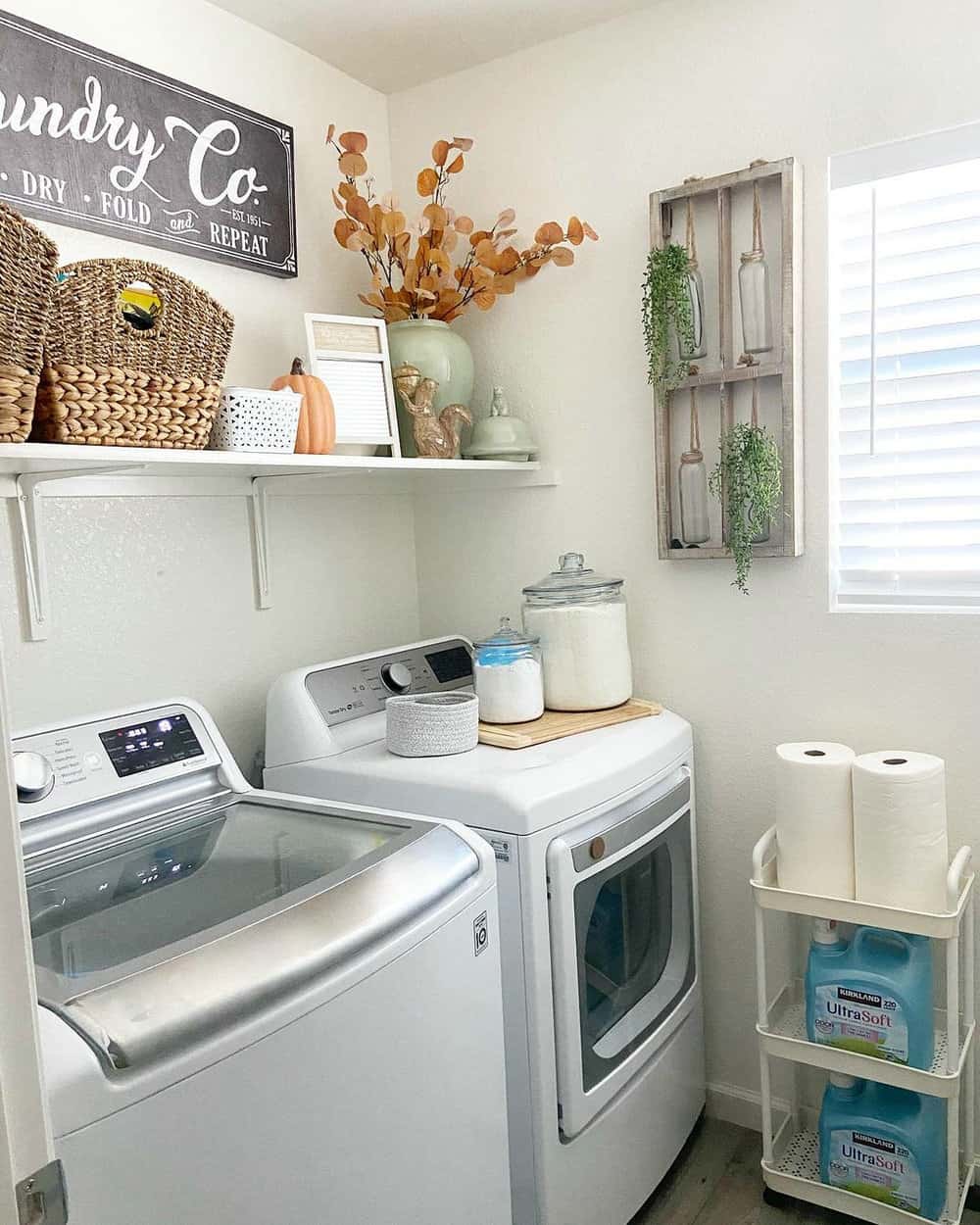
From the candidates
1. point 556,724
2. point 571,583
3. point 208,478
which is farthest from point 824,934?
point 208,478

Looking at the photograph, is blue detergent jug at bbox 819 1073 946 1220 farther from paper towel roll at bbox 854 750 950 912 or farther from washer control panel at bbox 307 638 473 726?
washer control panel at bbox 307 638 473 726

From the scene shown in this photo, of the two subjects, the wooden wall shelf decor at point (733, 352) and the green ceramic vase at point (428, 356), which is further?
the green ceramic vase at point (428, 356)

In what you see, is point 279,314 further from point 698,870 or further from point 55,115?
point 698,870

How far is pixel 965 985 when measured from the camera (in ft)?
6.41

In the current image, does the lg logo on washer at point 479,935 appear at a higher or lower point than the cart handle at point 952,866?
higher

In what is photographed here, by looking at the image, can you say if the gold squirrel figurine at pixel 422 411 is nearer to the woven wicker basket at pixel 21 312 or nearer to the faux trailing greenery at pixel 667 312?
the faux trailing greenery at pixel 667 312

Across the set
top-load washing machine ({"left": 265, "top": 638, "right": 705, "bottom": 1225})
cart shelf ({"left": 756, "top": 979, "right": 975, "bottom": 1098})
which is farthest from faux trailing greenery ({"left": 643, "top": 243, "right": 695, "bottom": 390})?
cart shelf ({"left": 756, "top": 979, "right": 975, "bottom": 1098})

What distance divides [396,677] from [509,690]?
284mm

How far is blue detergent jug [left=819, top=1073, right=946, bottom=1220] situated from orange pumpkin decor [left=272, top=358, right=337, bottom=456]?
1.59 metres

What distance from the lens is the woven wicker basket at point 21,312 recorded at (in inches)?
51.6

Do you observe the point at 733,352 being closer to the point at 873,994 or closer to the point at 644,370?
the point at 644,370

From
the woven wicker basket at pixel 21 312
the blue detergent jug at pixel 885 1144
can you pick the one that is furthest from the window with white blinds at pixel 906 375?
the woven wicker basket at pixel 21 312

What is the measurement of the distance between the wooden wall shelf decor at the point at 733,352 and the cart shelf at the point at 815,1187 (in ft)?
4.02

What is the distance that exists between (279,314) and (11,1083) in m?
1.86
